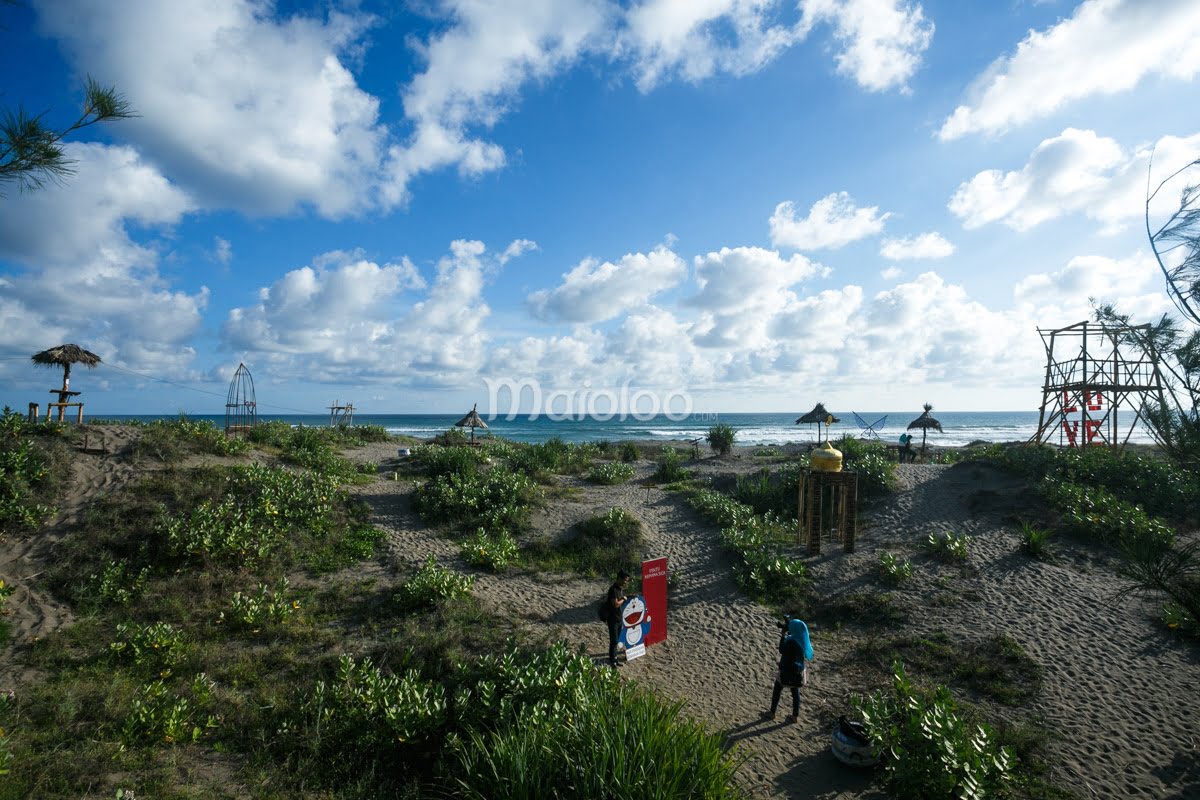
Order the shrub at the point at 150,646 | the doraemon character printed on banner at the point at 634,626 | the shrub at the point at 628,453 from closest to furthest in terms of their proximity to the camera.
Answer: the shrub at the point at 150,646 < the doraemon character printed on banner at the point at 634,626 < the shrub at the point at 628,453

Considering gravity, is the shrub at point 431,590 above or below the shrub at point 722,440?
below

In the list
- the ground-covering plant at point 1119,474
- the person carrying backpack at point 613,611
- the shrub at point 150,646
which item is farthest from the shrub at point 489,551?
the ground-covering plant at point 1119,474

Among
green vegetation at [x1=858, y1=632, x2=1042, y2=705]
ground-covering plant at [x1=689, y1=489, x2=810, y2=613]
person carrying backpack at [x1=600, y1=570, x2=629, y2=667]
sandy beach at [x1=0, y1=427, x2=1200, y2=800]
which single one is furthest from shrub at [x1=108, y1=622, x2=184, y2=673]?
green vegetation at [x1=858, y1=632, x2=1042, y2=705]

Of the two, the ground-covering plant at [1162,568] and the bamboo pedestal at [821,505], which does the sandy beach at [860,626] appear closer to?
the bamboo pedestal at [821,505]

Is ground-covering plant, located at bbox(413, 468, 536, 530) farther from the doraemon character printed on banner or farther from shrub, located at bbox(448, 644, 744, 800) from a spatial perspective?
shrub, located at bbox(448, 644, 744, 800)

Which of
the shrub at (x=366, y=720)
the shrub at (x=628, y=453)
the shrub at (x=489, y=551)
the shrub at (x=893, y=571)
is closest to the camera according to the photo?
the shrub at (x=366, y=720)

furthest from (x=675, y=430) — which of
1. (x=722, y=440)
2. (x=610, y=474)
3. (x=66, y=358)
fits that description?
(x=66, y=358)

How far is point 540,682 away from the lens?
20.1 feet

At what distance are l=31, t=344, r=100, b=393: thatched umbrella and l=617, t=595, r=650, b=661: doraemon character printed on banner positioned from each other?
19842 millimetres

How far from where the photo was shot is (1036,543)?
1149cm

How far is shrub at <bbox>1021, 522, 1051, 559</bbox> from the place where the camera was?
11.5 metres

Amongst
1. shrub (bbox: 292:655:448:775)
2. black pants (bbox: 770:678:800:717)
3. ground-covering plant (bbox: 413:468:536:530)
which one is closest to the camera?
shrub (bbox: 292:655:448:775)

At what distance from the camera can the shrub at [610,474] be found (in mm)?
19402

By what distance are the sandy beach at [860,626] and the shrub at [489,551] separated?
0.97 feet
